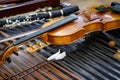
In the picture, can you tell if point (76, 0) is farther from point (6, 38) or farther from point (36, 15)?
point (6, 38)

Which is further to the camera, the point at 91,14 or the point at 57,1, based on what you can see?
the point at 57,1

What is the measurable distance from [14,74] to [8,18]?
575mm

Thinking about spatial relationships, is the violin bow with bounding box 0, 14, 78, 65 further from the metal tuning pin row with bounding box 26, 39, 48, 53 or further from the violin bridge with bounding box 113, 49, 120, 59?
the violin bridge with bounding box 113, 49, 120, 59

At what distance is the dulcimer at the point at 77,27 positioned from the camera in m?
1.62

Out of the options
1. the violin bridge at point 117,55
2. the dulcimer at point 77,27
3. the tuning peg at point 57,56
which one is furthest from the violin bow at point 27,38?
Result: the violin bridge at point 117,55

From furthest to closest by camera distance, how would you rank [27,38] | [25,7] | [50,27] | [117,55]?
[25,7] < [117,55] < [50,27] < [27,38]

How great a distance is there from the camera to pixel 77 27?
1.72m

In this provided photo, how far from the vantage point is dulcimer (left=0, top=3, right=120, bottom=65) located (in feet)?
5.32

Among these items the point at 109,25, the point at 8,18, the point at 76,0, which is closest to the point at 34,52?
the point at 8,18

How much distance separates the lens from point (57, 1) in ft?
7.40

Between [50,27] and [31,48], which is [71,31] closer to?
[50,27]

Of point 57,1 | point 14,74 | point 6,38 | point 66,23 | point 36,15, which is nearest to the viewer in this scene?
point 14,74

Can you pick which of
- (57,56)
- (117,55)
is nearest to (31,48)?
(57,56)

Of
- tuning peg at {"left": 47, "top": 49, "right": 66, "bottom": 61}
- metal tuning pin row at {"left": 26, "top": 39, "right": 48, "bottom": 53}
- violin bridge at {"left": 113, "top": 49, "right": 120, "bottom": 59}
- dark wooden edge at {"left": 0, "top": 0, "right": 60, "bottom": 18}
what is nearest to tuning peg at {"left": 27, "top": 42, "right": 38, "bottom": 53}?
metal tuning pin row at {"left": 26, "top": 39, "right": 48, "bottom": 53}
